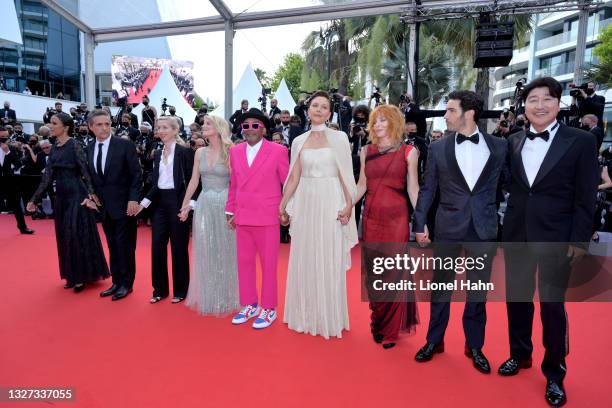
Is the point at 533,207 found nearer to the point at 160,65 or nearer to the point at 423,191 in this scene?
the point at 423,191

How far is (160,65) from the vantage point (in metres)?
33.7

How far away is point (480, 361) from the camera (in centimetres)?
303

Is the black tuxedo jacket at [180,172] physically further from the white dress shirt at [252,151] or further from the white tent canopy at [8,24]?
the white tent canopy at [8,24]

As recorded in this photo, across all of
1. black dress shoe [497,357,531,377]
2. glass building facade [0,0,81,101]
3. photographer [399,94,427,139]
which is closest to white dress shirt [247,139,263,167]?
black dress shoe [497,357,531,377]

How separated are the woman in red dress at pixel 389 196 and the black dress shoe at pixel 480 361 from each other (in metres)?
0.57

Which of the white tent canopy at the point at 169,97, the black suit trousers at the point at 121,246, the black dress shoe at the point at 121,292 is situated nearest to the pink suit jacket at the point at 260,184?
the black suit trousers at the point at 121,246

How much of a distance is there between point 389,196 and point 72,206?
3.55m

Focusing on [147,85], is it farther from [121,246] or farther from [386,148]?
[386,148]

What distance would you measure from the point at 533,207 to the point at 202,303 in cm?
301

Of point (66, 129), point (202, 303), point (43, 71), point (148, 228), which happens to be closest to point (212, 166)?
point (202, 303)

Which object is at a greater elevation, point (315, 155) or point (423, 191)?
point (315, 155)

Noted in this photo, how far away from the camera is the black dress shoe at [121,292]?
14.6 feet

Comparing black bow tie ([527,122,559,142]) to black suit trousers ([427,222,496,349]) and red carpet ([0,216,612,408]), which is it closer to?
black suit trousers ([427,222,496,349])

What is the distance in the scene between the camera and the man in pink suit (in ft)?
12.0
